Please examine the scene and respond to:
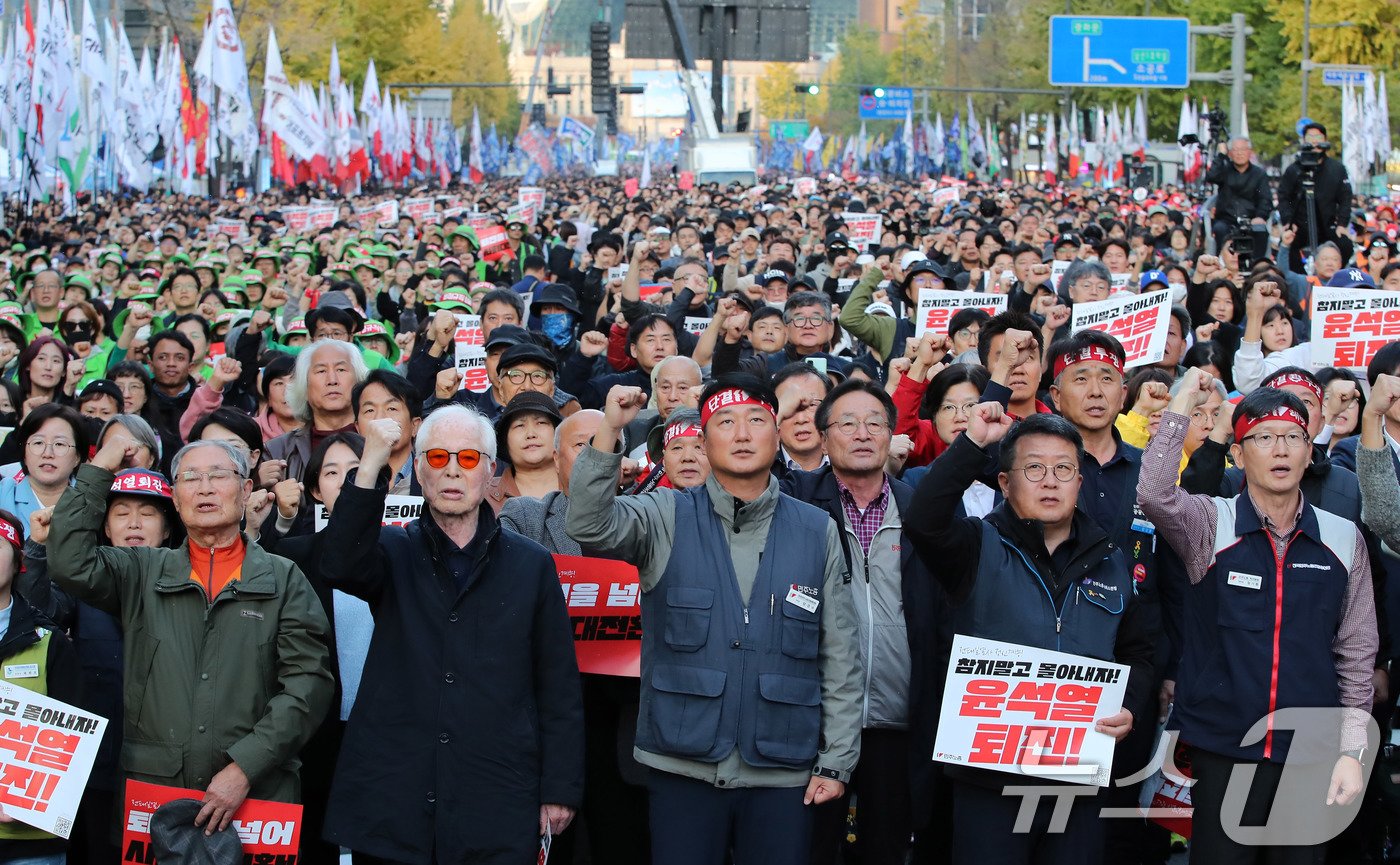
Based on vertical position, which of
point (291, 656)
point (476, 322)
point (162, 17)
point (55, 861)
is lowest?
point (55, 861)

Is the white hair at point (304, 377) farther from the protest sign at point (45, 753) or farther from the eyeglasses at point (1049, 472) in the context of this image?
the eyeglasses at point (1049, 472)

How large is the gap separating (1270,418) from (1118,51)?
3112 centimetres

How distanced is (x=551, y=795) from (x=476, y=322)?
211 inches

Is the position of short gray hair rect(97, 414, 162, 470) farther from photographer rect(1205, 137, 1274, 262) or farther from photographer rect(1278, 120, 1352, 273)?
photographer rect(1205, 137, 1274, 262)

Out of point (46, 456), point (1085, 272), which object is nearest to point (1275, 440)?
point (46, 456)

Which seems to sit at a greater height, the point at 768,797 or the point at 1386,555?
the point at 1386,555

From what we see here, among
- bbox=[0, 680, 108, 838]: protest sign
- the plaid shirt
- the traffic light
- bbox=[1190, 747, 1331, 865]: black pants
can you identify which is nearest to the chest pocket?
the plaid shirt

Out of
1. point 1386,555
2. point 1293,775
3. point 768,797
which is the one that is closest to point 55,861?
point 768,797

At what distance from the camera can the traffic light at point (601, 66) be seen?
40.3 meters

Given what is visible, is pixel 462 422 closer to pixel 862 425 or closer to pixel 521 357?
pixel 862 425

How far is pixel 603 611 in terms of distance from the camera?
5.74m

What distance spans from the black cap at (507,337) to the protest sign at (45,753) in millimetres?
3669

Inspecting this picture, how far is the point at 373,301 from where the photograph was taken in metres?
15.1

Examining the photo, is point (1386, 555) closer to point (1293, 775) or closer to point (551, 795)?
point (1293, 775)
